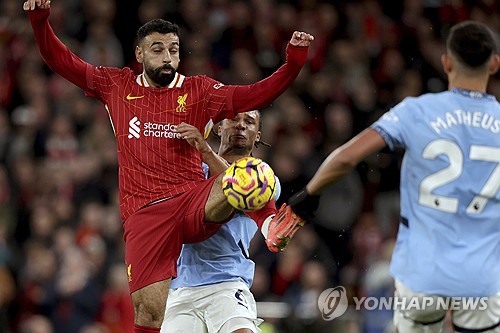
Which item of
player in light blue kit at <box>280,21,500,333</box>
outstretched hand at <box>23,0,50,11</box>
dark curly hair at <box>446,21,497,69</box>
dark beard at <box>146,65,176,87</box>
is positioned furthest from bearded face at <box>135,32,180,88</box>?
dark curly hair at <box>446,21,497,69</box>

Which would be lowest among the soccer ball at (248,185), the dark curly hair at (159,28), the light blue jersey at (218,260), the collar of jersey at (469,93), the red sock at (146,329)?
the red sock at (146,329)

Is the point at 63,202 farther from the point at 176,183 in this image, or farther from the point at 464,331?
the point at 464,331

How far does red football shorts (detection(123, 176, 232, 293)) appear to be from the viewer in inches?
285

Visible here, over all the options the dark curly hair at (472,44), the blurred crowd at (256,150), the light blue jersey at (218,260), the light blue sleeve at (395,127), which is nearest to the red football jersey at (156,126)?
the light blue jersey at (218,260)

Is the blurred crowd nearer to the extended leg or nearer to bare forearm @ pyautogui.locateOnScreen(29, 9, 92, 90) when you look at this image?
the extended leg

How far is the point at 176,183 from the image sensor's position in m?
7.47

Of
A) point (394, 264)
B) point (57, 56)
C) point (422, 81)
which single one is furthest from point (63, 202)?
point (394, 264)

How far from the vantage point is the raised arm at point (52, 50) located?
768 cm

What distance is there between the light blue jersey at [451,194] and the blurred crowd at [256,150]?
538cm

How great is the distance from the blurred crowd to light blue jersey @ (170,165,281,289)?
3.37 m

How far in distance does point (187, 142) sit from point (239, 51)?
321 inches

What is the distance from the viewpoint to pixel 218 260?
7586 mm

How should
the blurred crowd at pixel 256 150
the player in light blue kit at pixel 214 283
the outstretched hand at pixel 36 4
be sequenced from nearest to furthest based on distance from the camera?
the player in light blue kit at pixel 214 283, the outstretched hand at pixel 36 4, the blurred crowd at pixel 256 150

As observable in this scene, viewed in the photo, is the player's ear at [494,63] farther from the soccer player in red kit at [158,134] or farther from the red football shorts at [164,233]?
the red football shorts at [164,233]
